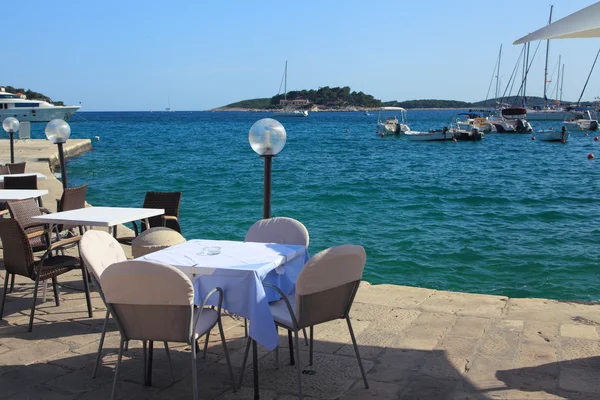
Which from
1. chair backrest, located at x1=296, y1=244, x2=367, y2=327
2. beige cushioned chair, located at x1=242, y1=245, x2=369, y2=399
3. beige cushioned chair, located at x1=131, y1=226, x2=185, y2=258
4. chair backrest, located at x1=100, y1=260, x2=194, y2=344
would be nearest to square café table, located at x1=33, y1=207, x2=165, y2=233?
beige cushioned chair, located at x1=131, y1=226, x2=185, y2=258

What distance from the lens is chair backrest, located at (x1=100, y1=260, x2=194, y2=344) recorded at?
2.73 metres

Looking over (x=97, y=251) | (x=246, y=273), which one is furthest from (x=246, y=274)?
(x=97, y=251)

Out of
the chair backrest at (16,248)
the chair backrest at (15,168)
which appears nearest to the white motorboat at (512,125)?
the chair backrest at (15,168)

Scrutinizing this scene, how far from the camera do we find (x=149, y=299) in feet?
9.07

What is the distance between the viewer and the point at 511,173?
77.8 feet

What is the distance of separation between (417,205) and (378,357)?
39.7 ft

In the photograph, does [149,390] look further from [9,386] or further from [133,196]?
[133,196]

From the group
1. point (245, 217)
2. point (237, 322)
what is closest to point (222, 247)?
point (237, 322)

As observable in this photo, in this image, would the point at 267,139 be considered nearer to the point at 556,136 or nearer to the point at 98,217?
the point at 98,217

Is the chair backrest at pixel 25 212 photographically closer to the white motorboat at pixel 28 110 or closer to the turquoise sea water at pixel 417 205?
the turquoise sea water at pixel 417 205

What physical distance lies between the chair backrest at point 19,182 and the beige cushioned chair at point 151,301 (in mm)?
4912

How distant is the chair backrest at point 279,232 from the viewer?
3926 millimetres

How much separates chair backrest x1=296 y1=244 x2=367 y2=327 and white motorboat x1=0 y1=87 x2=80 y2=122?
57.1 meters

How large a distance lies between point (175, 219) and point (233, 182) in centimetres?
1393
